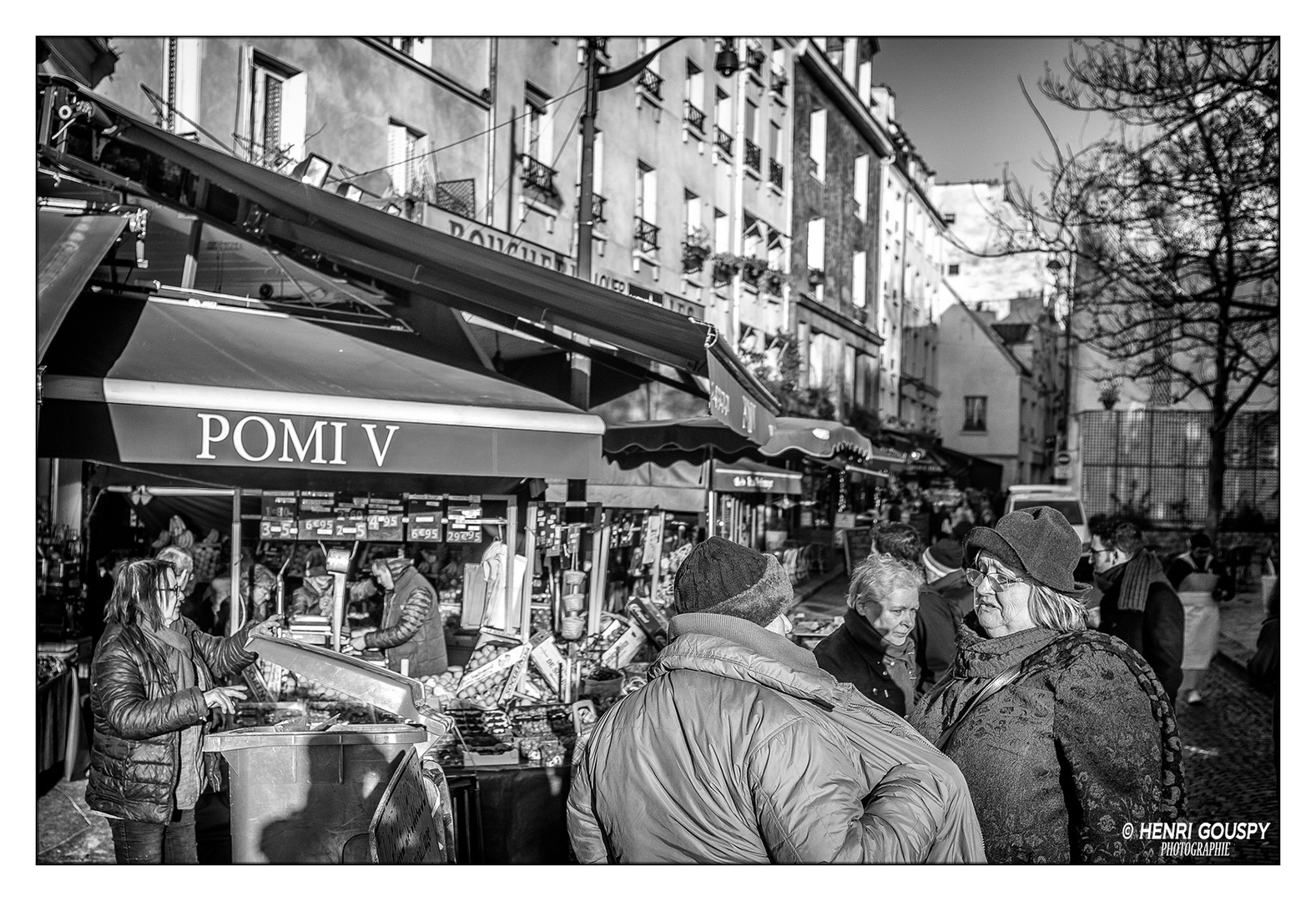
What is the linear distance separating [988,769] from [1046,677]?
295 millimetres

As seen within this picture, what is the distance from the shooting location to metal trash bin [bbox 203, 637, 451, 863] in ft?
13.3

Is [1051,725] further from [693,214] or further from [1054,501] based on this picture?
[1054,501]

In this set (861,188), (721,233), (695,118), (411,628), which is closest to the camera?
(411,628)

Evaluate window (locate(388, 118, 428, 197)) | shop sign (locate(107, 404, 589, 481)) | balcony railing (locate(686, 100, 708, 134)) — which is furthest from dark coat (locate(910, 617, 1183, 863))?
balcony railing (locate(686, 100, 708, 134))

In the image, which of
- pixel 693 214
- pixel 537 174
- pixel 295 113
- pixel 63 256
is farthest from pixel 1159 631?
pixel 693 214

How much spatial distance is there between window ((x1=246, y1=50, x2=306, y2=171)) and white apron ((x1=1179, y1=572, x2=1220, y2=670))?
9024 millimetres

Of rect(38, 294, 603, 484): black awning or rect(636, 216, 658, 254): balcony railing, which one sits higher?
rect(636, 216, 658, 254): balcony railing

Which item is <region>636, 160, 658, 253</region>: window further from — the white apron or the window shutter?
the white apron

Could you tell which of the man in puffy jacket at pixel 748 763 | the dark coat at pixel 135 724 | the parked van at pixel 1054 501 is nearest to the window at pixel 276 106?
the dark coat at pixel 135 724

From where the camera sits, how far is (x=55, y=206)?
5227mm

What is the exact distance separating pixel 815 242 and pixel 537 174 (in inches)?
391

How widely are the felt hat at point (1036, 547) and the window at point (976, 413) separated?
3119 cm

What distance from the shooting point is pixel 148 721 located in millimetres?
4012
